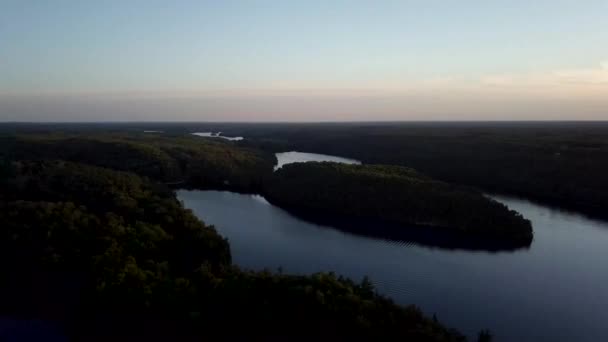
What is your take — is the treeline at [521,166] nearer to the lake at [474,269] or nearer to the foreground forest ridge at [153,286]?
the lake at [474,269]

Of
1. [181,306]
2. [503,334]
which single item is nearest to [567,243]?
[503,334]

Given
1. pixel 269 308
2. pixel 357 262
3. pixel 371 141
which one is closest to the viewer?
pixel 269 308

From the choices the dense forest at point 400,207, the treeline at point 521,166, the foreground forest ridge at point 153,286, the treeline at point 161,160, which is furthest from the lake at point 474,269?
the treeline at point 161,160

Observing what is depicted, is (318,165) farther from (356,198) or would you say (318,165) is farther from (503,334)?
(503,334)

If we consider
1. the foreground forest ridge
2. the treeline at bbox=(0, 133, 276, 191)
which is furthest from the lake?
the treeline at bbox=(0, 133, 276, 191)

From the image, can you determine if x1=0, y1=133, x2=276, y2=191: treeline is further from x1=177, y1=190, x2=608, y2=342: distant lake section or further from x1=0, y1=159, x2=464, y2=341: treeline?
x1=0, y1=159, x2=464, y2=341: treeline
